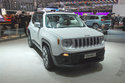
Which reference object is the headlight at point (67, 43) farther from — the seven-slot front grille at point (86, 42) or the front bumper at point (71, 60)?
the front bumper at point (71, 60)

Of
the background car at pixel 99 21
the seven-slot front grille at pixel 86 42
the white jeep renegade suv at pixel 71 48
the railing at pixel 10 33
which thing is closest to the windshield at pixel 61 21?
the white jeep renegade suv at pixel 71 48

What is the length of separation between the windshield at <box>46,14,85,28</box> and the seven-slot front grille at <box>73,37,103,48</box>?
90 cm

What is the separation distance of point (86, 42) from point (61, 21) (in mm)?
1220

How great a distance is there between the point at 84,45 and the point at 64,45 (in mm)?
524

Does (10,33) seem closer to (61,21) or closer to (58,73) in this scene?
(61,21)

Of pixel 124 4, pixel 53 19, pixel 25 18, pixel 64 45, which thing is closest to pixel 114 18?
pixel 124 4

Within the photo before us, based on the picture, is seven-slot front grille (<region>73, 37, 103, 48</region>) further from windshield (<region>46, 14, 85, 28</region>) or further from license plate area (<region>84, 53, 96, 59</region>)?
windshield (<region>46, 14, 85, 28</region>)

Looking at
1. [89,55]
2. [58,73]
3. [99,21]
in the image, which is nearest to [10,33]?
[58,73]

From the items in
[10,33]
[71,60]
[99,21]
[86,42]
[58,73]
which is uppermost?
[99,21]

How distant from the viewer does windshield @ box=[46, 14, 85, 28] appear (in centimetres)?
368

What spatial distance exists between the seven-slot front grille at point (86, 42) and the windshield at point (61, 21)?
901 millimetres

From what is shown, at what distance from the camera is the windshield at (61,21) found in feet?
12.1

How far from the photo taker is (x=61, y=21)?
386cm

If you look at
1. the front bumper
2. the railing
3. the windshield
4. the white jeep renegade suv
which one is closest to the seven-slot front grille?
the white jeep renegade suv
